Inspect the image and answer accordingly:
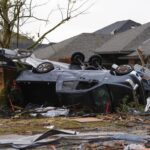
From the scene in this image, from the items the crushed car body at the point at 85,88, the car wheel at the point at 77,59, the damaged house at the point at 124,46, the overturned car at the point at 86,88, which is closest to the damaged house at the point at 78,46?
the damaged house at the point at 124,46

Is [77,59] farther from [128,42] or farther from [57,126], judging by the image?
[128,42]

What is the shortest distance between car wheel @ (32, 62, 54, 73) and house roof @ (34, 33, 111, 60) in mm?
26594

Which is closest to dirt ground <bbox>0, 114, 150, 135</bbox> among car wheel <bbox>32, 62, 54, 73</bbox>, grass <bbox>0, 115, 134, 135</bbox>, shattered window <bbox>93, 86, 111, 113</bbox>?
grass <bbox>0, 115, 134, 135</bbox>

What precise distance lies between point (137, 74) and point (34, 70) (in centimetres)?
337

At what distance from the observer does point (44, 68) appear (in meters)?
16.3

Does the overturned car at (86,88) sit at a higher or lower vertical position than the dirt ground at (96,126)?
higher

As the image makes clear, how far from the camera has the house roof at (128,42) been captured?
110 feet

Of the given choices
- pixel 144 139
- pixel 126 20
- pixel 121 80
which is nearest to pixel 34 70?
pixel 121 80

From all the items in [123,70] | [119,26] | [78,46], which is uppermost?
[119,26]

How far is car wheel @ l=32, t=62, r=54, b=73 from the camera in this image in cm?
1620

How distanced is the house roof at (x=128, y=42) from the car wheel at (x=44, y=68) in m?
16.4

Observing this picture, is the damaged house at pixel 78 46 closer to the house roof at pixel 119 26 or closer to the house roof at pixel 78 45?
the house roof at pixel 78 45

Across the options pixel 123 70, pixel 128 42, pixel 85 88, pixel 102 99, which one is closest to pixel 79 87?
pixel 85 88

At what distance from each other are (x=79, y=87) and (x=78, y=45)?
30.9 metres
